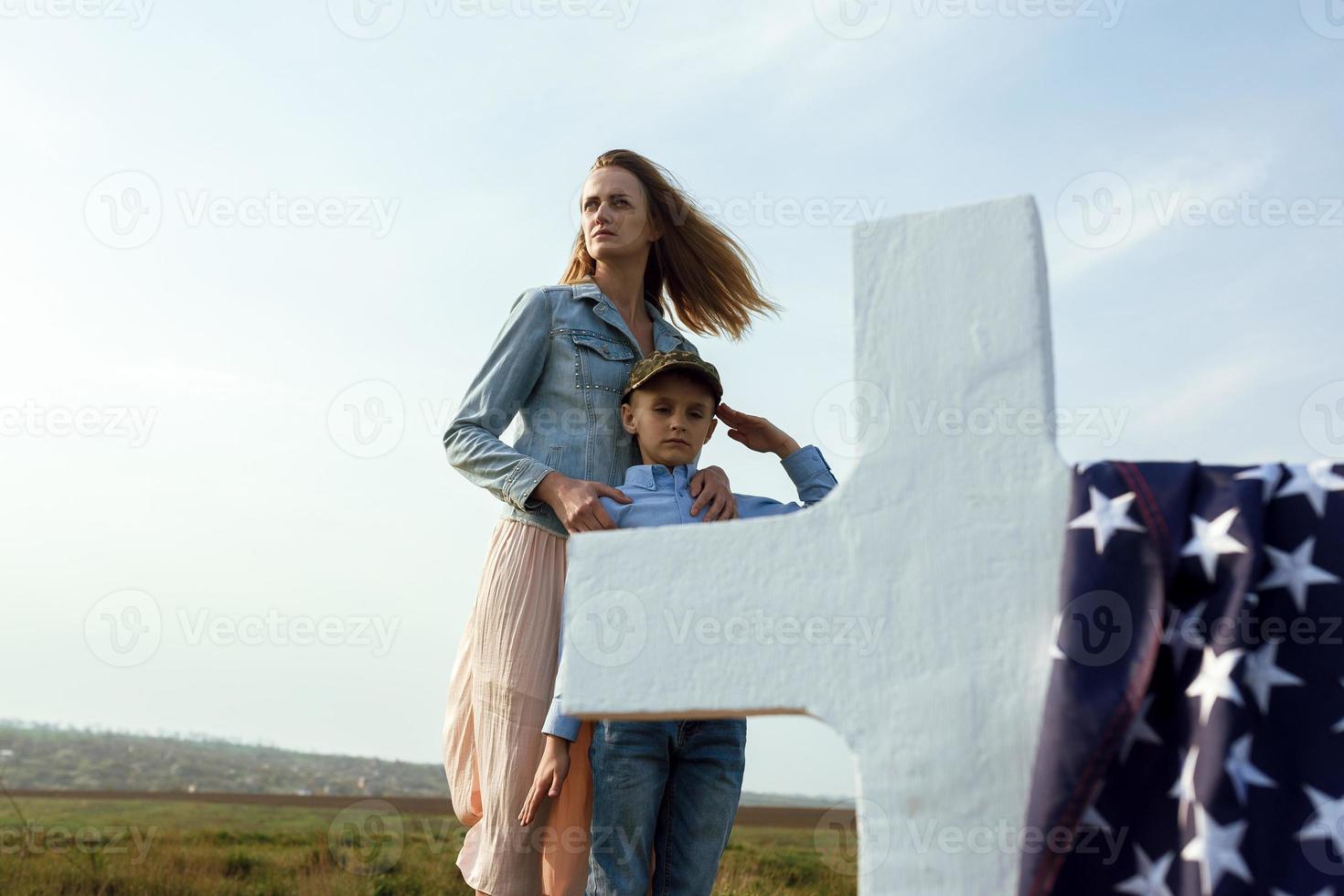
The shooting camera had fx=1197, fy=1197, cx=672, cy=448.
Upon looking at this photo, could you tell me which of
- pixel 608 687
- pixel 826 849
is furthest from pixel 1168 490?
pixel 826 849

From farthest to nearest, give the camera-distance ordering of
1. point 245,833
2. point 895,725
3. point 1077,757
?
1. point 245,833
2. point 895,725
3. point 1077,757

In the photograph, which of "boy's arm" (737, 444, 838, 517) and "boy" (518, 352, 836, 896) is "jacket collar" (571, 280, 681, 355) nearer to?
"boy" (518, 352, 836, 896)

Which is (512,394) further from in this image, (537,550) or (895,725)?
(895,725)

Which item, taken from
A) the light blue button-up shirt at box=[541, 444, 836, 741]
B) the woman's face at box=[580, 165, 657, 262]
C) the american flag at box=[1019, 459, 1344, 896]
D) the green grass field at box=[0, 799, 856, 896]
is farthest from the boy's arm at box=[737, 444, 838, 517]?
the green grass field at box=[0, 799, 856, 896]

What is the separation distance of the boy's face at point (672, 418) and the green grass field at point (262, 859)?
4.54 meters

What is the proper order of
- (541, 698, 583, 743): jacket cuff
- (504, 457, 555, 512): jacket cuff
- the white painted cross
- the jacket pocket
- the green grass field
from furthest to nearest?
1. the green grass field
2. the jacket pocket
3. (504, 457, 555, 512): jacket cuff
4. (541, 698, 583, 743): jacket cuff
5. the white painted cross

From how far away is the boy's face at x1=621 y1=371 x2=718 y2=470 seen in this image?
3.90m

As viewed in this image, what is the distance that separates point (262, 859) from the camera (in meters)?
10.1

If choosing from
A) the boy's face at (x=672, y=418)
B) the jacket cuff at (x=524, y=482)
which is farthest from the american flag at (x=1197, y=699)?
the jacket cuff at (x=524, y=482)

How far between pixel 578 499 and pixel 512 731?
0.78 meters

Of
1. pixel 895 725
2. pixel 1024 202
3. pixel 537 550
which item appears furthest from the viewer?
pixel 537 550

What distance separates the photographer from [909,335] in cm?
276

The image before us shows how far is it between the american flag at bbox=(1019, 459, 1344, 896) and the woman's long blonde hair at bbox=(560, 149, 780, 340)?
2.53 m

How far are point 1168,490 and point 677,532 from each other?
109 centimetres
